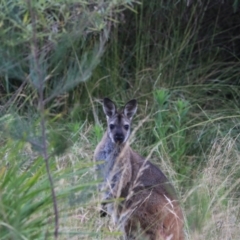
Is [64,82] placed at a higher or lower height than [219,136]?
higher

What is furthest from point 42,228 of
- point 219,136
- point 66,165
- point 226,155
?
point 219,136

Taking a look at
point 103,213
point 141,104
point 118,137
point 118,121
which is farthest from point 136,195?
point 141,104

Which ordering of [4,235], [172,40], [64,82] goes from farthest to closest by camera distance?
[172,40]
[4,235]
[64,82]

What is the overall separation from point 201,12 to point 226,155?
2414 mm

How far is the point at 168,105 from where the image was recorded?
8711 millimetres

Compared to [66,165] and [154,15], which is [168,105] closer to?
[154,15]

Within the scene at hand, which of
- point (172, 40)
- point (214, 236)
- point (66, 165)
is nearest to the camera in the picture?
point (214, 236)

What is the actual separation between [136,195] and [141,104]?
88.9 inches

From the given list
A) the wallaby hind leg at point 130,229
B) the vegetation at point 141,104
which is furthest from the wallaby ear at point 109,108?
the wallaby hind leg at point 130,229

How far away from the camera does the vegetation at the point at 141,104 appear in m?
4.91

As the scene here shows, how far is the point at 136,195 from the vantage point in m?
6.84

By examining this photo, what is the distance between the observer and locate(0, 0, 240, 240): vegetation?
16.1 feet

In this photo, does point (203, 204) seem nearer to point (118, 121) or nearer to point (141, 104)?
point (118, 121)

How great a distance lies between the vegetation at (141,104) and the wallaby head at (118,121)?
289mm
